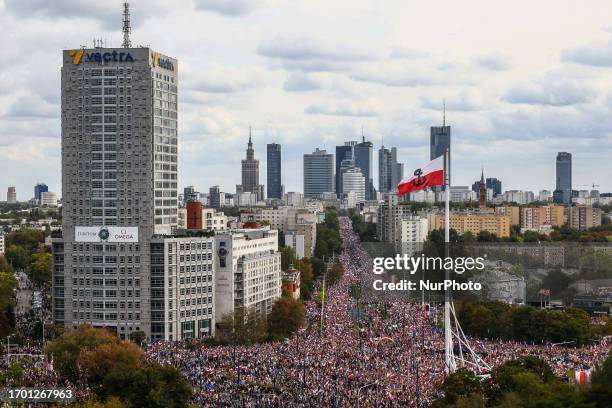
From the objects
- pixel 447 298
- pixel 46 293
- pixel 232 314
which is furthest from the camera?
pixel 46 293

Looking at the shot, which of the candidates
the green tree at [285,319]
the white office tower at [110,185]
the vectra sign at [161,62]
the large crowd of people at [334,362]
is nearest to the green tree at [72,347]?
the large crowd of people at [334,362]

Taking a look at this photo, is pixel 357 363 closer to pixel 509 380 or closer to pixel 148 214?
pixel 509 380

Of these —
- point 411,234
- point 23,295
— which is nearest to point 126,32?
point 23,295

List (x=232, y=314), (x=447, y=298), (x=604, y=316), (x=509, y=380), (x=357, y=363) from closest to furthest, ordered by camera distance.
Answer: 1. (x=509, y=380)
2. (x=447, y=298)
3. (x=357, y=363)
4. (x=232, y=314)
5. (x=604, y=316)

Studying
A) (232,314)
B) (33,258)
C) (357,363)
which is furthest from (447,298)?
(33,258)

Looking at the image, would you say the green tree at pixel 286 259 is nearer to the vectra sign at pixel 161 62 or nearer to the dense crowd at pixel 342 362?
the dense crowd at pixel 342 362

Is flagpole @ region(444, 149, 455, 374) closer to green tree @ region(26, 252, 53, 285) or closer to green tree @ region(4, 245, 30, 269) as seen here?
green tree @ region(26, 252, 53, 285)

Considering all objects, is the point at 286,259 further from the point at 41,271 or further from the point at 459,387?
the point at 459,387
